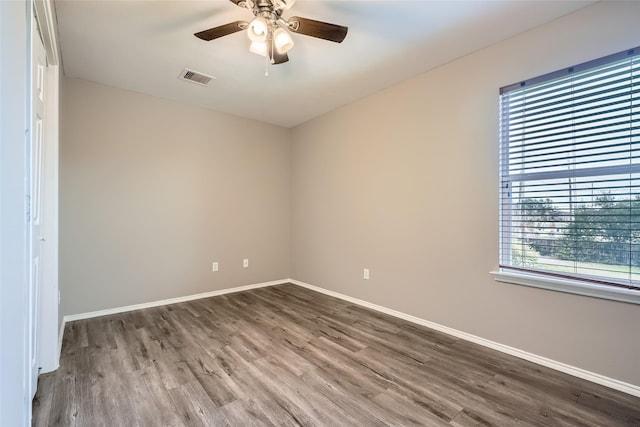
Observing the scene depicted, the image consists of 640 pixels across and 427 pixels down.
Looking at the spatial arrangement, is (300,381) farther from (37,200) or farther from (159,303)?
(159,303)

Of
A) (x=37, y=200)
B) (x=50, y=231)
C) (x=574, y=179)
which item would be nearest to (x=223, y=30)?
(x=37, y=200)

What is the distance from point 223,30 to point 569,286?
296 cm

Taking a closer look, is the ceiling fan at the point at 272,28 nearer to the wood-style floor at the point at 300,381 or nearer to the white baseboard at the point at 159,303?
the wood-style floor at the point at 300,381

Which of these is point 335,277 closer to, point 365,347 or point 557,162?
point 365,347

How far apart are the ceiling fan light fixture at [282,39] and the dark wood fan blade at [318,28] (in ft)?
0.23

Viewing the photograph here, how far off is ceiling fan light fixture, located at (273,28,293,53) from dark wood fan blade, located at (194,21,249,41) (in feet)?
0.69

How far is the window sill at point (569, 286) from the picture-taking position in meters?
1.83

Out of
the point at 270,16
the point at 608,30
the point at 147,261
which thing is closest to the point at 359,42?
→ the point at 270,16

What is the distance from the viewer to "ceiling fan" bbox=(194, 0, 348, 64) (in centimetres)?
179

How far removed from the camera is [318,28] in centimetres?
183

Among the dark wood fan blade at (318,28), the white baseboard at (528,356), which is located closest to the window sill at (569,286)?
the white baseboard at (528,356)

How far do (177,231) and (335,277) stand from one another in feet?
7.08

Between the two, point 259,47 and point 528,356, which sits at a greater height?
point 259,47

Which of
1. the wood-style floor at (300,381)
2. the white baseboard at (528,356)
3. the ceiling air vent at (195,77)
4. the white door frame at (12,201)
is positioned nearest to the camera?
the white door frame at (12,201)
